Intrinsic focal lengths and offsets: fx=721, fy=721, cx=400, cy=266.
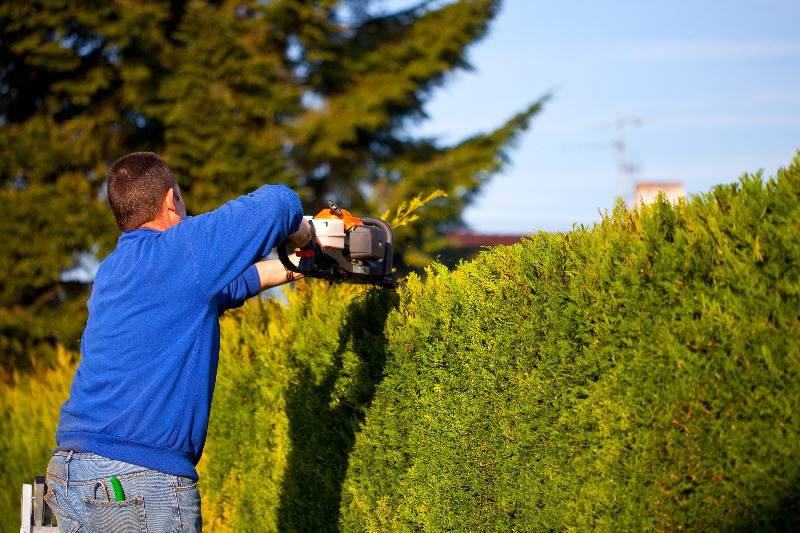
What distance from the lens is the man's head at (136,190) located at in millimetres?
2896

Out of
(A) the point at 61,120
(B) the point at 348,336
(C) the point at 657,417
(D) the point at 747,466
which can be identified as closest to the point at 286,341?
(B) the point at 348,336

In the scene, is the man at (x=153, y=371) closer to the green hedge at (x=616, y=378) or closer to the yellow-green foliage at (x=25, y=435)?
the green hedge at (x=616, y=378)

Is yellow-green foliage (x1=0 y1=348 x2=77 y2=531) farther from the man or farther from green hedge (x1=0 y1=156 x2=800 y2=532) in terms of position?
the man

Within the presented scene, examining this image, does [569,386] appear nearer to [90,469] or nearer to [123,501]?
[123,501]

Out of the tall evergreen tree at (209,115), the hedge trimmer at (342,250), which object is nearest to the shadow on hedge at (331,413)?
the hedge trimmer at (342,250)

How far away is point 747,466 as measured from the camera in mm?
2154

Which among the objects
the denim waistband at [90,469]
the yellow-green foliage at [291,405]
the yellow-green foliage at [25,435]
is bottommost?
the yellow-green foliage at [25,435]

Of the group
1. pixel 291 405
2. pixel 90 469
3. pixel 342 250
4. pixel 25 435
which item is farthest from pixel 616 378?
pixel 25 435

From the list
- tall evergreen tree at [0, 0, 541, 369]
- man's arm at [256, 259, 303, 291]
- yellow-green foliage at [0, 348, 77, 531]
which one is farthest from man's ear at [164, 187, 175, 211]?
tall evergreen tree at [0, 0, 541, 369]

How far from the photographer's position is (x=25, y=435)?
7129 mm

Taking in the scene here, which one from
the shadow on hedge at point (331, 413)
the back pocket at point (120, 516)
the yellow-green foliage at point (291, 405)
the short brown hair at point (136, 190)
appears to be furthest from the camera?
the yellow-green foliage at point (291, 405)

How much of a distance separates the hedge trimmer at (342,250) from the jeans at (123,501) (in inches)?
40.7

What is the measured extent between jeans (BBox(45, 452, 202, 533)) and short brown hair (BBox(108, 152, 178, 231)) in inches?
36.8

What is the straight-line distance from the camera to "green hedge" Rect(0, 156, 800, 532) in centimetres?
218
